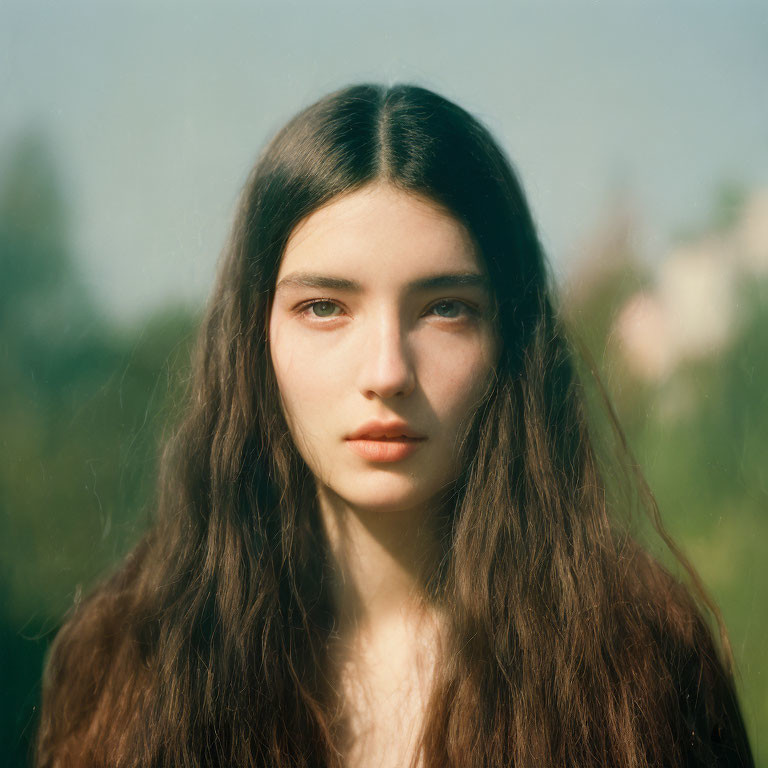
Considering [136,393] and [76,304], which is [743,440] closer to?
[136,393]

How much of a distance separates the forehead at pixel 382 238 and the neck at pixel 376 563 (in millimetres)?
A: 440

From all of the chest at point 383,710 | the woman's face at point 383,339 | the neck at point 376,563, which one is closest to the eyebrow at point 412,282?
the woman's face at point 383,339

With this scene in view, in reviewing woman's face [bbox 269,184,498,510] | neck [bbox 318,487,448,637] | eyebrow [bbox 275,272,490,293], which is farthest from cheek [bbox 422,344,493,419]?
neck [bbox 318,487,448,637]

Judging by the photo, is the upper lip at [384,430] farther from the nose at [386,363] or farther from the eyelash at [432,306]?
the eyelash at [432,306]

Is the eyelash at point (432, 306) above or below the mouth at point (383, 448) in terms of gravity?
above

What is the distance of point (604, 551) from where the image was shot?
128 centimetres

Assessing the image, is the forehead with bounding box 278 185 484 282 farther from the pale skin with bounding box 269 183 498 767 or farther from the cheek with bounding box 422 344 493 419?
the cheek with bounding box 422 344 493 419

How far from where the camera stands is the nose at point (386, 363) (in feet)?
3.69

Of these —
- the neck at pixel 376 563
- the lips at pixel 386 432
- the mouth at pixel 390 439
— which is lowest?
the neck at pixel 376 563

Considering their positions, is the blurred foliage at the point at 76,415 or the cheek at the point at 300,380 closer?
the cheek at the point at 300,380

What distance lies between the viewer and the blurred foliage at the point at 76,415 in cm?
133

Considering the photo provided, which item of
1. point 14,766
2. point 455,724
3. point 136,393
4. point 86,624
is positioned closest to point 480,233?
point 136,393

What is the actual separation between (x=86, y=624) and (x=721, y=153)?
1519 mm

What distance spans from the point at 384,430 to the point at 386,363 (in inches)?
4.5
